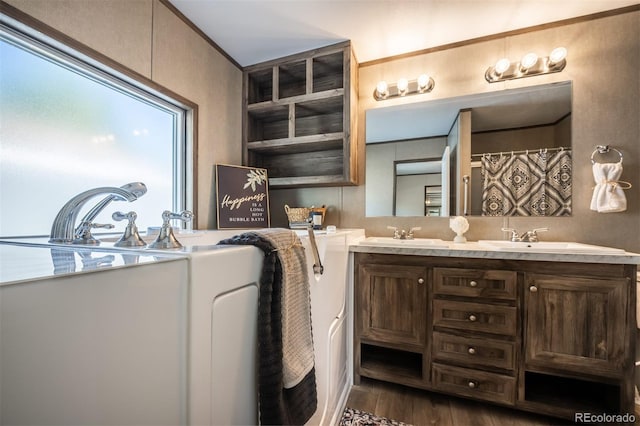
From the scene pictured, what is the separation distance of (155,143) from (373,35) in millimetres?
1657

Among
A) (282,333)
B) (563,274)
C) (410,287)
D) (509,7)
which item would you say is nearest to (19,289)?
(282,333)

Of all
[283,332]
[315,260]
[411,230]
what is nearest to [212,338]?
[283,332]

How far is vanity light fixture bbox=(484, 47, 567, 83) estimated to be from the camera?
1.70 m

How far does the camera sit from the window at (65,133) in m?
1.06

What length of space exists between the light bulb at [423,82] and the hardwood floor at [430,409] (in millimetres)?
2098

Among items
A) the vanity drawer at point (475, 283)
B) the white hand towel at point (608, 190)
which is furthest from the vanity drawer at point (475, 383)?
the white hand towel at point (608, 190)

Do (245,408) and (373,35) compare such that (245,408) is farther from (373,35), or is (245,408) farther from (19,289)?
(373,35)

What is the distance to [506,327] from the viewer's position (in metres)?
1.37

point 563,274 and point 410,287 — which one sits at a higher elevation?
point 563,274

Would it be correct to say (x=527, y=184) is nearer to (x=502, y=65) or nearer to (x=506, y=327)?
(x=502, y=65)

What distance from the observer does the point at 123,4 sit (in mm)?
1324

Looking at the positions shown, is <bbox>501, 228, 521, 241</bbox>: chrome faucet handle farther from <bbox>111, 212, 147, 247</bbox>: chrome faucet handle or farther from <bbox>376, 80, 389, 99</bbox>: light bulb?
<bbox>111, 212, 147, 247</bbox>: chrome faucet handle

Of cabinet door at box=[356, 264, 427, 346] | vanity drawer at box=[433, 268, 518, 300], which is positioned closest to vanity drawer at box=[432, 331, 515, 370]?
cabinet door at box=[356, 264, 427, 346]

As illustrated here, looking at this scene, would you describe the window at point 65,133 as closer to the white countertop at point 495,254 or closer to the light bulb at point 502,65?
the white countertop at point 495,254
